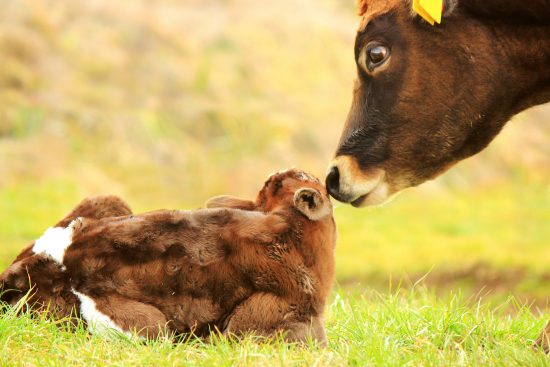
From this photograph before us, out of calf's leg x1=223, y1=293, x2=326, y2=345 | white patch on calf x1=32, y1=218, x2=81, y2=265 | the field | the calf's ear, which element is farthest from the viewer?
the field

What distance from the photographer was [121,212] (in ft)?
18.7

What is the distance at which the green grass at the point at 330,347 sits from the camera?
4.41m

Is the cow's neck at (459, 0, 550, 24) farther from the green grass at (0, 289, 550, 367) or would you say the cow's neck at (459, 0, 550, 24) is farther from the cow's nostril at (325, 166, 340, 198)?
the green grass at (0, 289, 550, 367)

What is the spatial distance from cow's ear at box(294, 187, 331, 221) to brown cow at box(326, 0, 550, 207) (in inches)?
15.3

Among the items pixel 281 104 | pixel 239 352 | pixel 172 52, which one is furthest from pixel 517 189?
pixel 239 352

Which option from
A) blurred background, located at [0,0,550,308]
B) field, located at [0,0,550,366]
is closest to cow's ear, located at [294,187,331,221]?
field, located at [0,0,550,366]

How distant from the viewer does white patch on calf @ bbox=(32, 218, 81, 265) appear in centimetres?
500

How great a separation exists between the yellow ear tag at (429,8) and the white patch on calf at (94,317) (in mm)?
2681

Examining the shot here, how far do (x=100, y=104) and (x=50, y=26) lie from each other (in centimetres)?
303

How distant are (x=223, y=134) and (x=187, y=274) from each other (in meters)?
17.3

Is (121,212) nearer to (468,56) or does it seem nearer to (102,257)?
(102,257)

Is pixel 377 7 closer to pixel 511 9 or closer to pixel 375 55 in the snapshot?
pixel 375 55

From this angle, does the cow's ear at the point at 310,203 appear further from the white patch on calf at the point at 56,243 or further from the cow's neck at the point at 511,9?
the cow's neck at the point at 511,9

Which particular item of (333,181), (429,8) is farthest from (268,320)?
(429,8)
